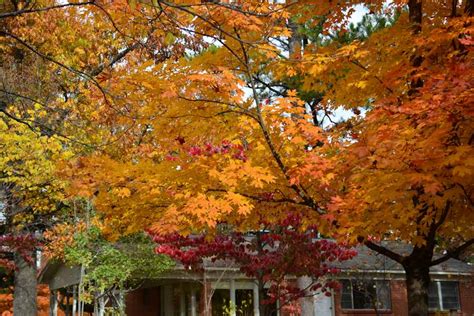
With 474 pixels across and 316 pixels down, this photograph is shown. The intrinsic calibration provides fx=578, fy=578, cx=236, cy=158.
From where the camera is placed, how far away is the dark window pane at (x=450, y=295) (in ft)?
88.6

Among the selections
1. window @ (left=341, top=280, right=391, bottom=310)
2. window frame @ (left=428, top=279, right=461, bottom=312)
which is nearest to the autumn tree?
window @ (left=341, top=280, right=391, bottom=310)

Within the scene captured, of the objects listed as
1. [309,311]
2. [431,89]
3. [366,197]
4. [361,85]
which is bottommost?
[309,311]

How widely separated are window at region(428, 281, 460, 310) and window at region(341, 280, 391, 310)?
101 inches

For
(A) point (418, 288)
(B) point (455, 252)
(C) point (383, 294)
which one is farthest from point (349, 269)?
(A) point (418, 288)

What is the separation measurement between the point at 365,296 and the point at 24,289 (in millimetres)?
14260

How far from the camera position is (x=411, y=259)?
9742 millimetres

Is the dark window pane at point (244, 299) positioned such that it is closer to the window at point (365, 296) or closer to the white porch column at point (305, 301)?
the window at point (365, 296)

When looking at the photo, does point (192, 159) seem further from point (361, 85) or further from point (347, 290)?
point (347, 290)

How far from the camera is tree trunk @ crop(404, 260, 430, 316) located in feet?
31.4

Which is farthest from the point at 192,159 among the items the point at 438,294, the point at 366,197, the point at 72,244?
the point at 438,294

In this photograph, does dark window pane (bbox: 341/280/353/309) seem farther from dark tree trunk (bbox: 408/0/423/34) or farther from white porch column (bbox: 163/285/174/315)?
dark tree trunk (bbox: 408/0/423/34)

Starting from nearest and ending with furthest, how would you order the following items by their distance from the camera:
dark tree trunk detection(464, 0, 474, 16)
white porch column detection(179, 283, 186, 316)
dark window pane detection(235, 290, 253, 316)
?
dark tree trunk detection(464, 0, 474, 16) → dark window pane detection(235, 290, 253, 316) → white porch column detection(179, 283, 186, 316)

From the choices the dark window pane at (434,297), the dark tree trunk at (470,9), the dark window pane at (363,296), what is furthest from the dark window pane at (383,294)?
the dark tree trunk at (470,9)

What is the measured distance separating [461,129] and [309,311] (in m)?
12.0
